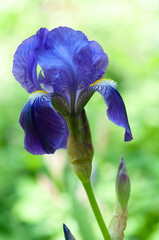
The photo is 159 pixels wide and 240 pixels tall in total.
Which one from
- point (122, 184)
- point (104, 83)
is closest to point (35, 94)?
point (104, 83)

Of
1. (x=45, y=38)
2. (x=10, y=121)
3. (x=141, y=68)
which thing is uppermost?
(x=10, y=121)

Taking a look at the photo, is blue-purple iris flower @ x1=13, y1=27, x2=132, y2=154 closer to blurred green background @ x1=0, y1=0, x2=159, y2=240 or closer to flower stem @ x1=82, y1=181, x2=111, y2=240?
flower stem @ x1=82, y1=181, x2=111, y2=240

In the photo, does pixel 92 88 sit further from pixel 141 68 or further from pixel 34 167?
pixel 141 68

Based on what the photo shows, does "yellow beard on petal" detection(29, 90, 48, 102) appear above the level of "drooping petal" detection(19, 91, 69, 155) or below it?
above

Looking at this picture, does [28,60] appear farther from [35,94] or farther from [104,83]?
[104,83]

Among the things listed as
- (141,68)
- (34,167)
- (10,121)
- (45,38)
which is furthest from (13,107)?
(45,38)

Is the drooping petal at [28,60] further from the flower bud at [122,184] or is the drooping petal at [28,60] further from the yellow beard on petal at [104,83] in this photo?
the flower bud at [122,184]

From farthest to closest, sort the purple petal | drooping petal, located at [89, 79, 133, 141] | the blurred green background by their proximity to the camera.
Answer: the blurred green background, the purple petal, drooping petal, located at [89, 79, 133, 141]

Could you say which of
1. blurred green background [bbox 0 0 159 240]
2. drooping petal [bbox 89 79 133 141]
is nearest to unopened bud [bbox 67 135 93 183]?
drooping petal [bbox 89 79 133 141]
